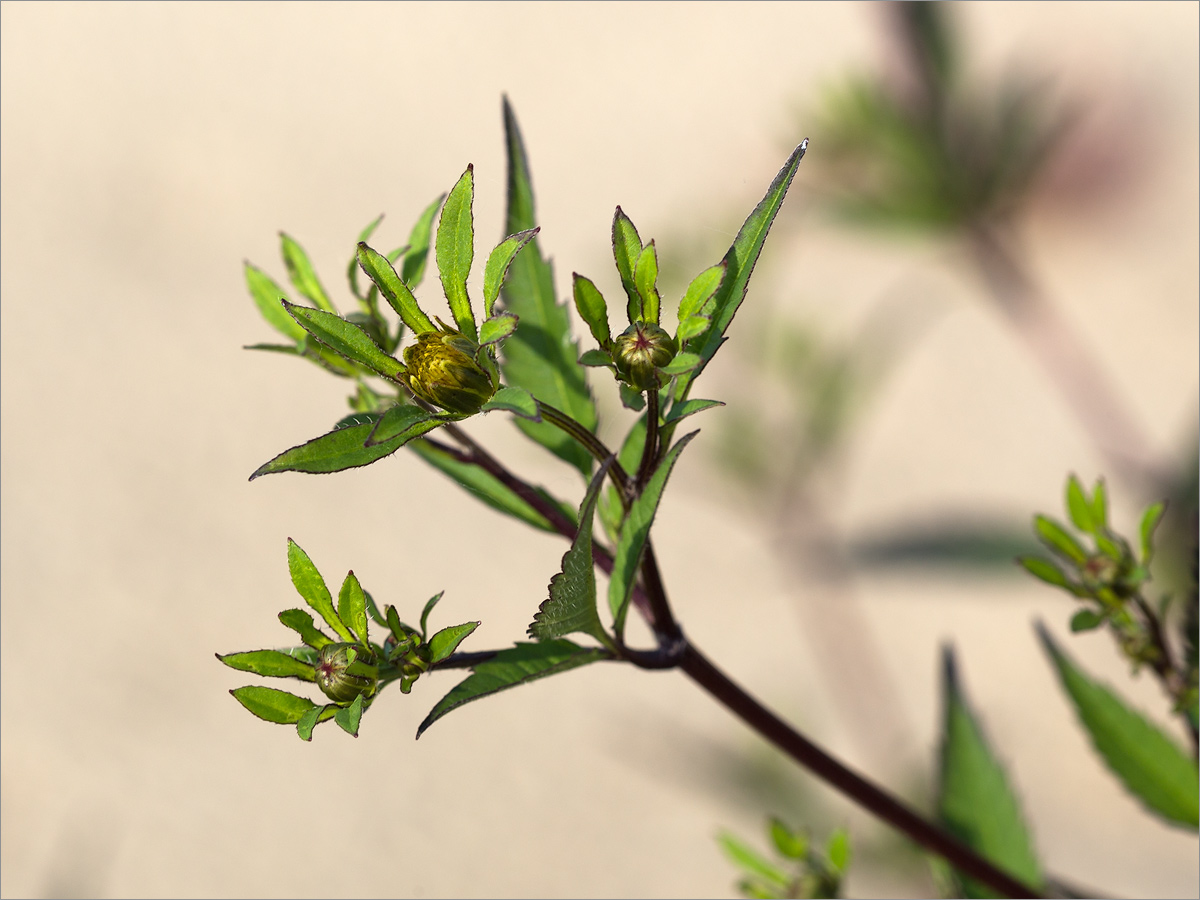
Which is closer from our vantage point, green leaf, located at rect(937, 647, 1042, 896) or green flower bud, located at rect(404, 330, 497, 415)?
green flower bud, located at rect(404, 330, 497, 415)

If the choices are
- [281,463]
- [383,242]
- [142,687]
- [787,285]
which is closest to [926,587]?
[787,285]

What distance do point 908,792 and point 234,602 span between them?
1.02 metres

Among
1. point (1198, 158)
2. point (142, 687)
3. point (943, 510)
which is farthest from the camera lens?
point (1198, 158)

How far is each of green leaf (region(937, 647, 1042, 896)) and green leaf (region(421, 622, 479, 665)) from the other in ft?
A: 1.23

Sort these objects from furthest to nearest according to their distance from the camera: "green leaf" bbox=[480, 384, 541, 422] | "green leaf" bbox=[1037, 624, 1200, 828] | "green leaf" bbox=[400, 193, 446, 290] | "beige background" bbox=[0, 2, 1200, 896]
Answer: "beige background" bbox=[0, 2, 1200, 896] < "green leaf" bbox=[1037, 624, 1200, 828] < "green leaf" bbox=[400, 193, 446, 290] < "green leaf" bbox=[480, 384, 541, 422]

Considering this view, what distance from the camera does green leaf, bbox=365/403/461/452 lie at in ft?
1.01

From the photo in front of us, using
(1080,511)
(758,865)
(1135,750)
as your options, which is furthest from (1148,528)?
(758,865)

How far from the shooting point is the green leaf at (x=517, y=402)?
29cm

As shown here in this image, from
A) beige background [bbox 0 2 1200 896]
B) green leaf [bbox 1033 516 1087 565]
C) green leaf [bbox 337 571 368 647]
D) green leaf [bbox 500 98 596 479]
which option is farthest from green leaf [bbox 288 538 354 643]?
beige background [bbox 0 2 1200 896]

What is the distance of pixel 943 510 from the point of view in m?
1.48

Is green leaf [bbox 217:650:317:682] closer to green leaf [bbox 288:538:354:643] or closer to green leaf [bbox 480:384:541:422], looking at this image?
green leaf [bbox 288:538:354:643]

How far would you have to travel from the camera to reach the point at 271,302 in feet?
1.45

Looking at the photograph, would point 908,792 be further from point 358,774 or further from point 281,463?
point 281,463

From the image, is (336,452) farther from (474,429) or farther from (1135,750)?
(474,429)
